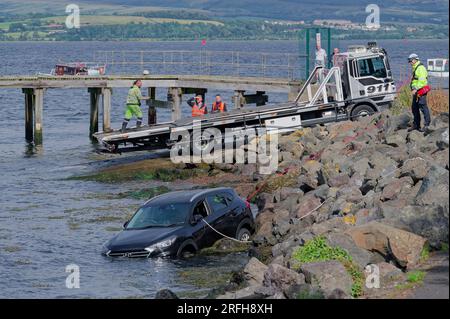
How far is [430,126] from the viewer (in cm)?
2602

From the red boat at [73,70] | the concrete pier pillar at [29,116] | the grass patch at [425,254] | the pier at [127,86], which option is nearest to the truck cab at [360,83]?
the pier at [127,86]

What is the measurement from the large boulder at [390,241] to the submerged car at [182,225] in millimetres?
5626

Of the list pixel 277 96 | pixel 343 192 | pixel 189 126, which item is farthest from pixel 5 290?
pixel 277 96

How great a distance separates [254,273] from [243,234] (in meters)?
6.35

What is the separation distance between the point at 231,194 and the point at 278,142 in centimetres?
1226

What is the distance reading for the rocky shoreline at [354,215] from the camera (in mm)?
15609

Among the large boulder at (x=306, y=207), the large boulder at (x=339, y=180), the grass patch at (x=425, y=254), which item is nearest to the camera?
the grass patch at (x=425, y=254)

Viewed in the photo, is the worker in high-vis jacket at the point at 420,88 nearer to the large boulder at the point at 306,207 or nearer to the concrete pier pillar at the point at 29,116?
the large boulder at the point at 306,207

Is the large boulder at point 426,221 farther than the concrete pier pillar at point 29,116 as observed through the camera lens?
No

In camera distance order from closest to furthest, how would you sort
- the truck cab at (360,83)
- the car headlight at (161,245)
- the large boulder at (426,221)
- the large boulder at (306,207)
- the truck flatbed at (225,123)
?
the large boulder at (426,221) < the car headlight at (161,245) < the large boulder at (306,207) < the truck flatbed at (225,123) < the truck cab at (360,83)
